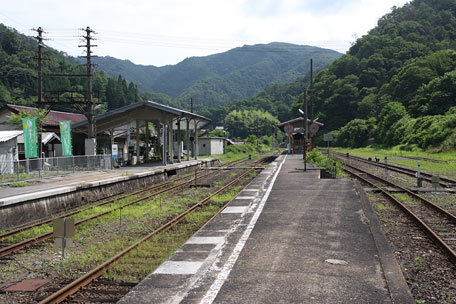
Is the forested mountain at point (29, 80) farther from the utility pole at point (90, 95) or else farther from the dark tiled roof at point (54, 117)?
the utility pole at point (90, 95)

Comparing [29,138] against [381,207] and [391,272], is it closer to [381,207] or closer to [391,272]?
[381,207]

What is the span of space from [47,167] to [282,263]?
1478 cm

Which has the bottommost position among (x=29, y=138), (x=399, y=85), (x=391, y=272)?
(x=391, y=272)

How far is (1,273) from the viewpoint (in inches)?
247

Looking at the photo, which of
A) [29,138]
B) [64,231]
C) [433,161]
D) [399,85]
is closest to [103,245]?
[64,231]

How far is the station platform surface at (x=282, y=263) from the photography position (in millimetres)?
4680

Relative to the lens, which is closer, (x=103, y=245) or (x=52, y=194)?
(x=103, y=245)

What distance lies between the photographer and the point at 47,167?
57.4ft

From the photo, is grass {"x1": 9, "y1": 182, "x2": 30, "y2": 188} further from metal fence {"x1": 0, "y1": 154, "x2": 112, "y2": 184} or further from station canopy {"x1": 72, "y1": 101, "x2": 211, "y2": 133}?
station canopy {"x1": 72, "y1": 101, "x2": 211, "y2": 133}

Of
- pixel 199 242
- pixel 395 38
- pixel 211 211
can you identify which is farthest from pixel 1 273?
pixel 395 38

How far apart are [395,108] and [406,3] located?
319ft

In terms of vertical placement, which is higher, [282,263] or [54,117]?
[54,117]

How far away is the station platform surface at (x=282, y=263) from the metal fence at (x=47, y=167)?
9709 mm

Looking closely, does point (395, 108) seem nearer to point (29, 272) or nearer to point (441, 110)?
point (441, 110)
